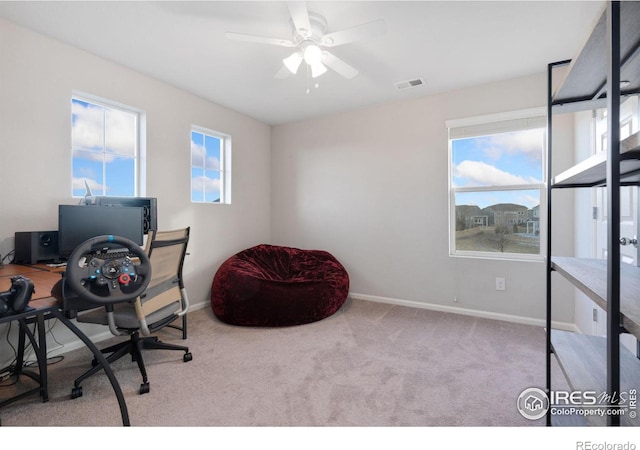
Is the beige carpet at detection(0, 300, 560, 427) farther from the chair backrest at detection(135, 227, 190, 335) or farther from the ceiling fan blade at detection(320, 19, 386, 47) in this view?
the ceiling fan blade at detection(320, 19, 386, 47)

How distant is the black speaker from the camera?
2.03m

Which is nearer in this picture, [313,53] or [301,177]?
[313,53]

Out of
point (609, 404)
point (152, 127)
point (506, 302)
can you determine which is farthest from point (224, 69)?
point (506, 302)

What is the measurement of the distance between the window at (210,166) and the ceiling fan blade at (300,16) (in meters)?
2.03

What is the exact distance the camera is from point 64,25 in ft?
6.97

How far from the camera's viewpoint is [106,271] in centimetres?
124

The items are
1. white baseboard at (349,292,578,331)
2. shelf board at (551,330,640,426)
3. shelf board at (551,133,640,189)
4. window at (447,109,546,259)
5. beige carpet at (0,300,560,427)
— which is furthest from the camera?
window at (447,109,546,259)

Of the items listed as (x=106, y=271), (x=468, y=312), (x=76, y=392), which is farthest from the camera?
(x=468, y=312)

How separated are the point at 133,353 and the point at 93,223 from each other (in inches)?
40.5

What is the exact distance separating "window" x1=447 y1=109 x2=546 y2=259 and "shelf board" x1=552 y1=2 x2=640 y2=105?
176 centimetres

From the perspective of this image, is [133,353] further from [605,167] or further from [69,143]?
[605,167]

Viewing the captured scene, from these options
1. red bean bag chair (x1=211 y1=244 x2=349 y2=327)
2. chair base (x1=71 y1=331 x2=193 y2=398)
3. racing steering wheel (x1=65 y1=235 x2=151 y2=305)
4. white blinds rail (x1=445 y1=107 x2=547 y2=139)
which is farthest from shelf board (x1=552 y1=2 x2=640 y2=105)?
chair base (x1=71 y1=331 x2=193 y2=398)

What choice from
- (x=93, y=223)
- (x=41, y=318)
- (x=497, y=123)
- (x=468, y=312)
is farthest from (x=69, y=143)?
(x=468, y=312)
